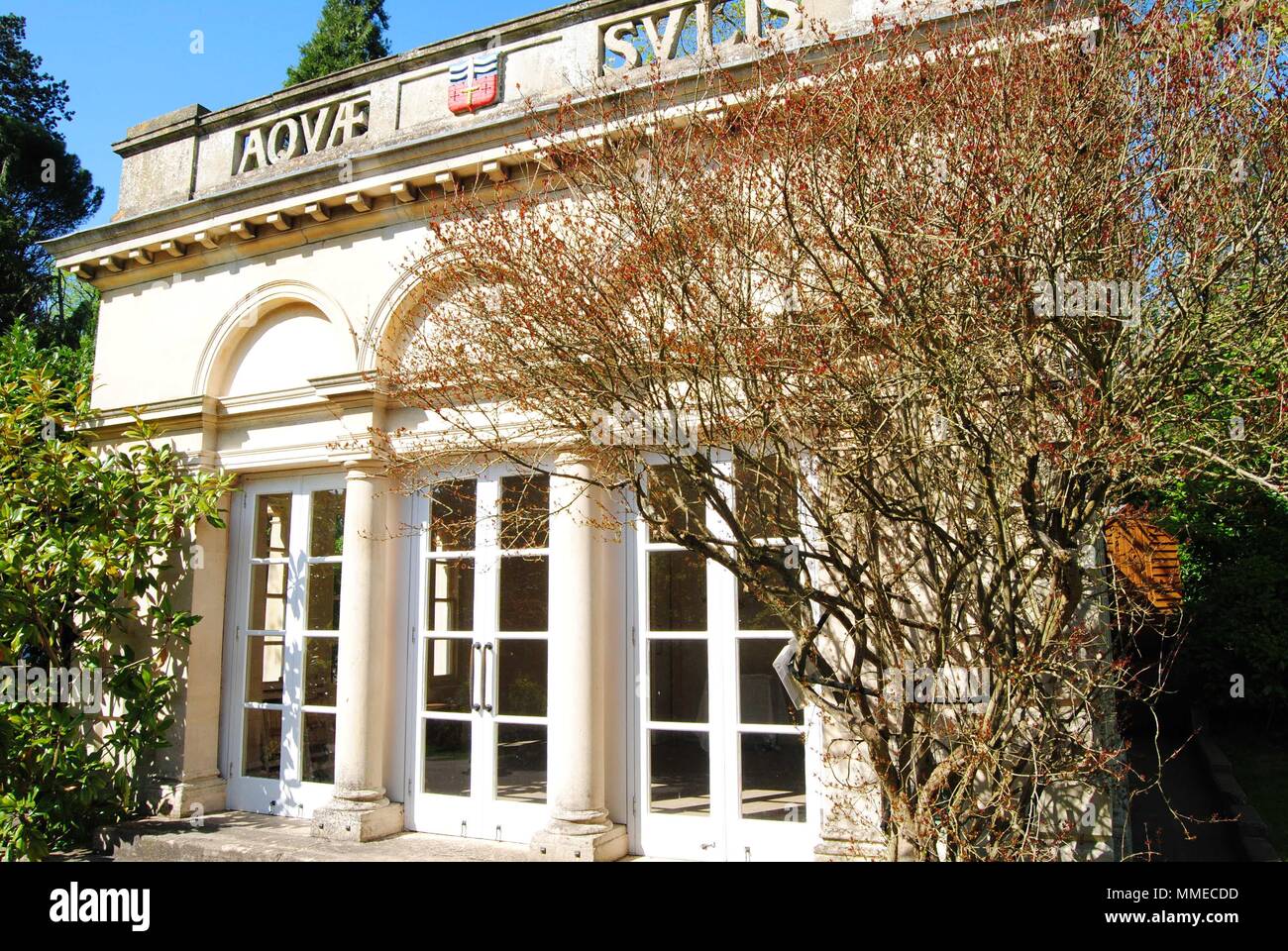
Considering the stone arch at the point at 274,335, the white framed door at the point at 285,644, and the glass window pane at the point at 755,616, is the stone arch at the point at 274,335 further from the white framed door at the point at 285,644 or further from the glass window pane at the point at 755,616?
the glass window pane at the point at 755,616

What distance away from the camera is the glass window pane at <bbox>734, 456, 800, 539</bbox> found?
15.8ft

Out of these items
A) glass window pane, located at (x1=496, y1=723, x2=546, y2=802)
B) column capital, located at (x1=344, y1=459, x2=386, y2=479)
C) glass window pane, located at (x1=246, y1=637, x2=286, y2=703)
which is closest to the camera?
glass window pane, located at (x1=496, y1=723, x2=546, y2=802)

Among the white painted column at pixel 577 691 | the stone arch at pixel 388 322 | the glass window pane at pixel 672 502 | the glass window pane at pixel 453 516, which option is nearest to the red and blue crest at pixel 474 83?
the stone arch at pixel 388 322

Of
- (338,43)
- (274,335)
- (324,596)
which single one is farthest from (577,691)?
(338,43)

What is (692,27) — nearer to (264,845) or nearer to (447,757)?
(447,757)

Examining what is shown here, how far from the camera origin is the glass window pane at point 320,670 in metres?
7.84

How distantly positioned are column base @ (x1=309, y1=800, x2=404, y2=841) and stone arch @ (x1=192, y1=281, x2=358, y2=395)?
3.56 metres

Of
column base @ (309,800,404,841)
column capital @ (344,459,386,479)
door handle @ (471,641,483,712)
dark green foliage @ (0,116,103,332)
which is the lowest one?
column base @ (309,800,404,841)

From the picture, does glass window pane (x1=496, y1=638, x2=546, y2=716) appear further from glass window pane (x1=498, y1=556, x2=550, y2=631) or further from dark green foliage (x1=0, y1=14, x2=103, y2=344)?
dark green foliage (x1=0, y1=14, x2=103, y2=344)

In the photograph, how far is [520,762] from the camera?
692 centimetres

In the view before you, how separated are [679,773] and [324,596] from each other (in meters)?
3.54

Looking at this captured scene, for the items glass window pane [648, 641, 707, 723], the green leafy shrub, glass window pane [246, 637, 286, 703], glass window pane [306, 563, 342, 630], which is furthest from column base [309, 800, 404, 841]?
glass window pane [648, 641, 707, 723]
